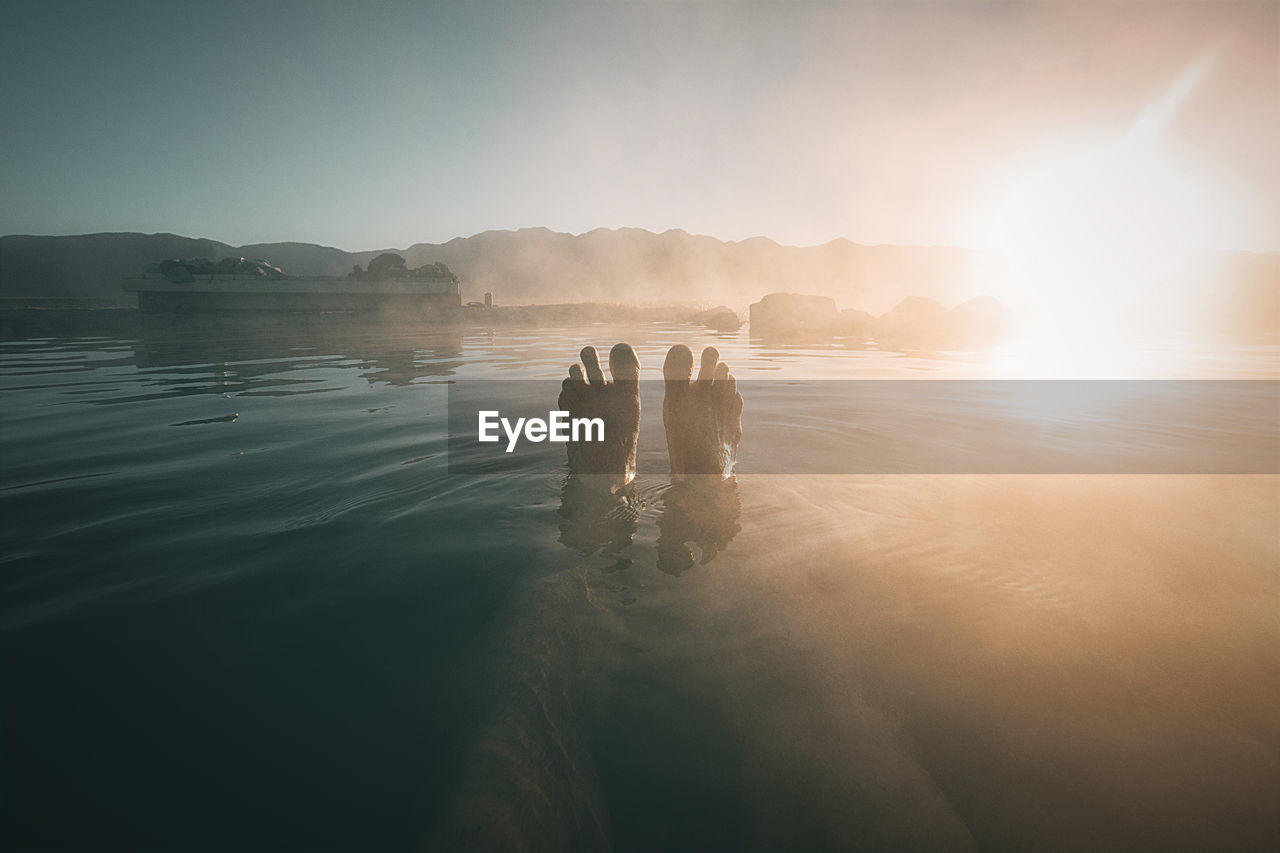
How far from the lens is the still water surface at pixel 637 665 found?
3.97ft

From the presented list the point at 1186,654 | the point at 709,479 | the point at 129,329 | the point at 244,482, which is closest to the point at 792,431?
the point at 709,479

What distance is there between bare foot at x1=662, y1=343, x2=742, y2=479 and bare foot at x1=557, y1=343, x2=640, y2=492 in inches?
10.0

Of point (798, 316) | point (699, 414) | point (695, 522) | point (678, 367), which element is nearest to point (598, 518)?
point (695, 522)

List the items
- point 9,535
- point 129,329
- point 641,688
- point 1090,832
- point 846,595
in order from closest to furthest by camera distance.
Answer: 1. point 1090,832
2. point 641,688
3. point 846,595
4. point 9,535
5. point 129,329

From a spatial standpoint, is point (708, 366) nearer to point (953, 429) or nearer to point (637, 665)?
point (637, 665)

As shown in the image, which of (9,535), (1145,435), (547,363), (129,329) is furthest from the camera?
(129,329)

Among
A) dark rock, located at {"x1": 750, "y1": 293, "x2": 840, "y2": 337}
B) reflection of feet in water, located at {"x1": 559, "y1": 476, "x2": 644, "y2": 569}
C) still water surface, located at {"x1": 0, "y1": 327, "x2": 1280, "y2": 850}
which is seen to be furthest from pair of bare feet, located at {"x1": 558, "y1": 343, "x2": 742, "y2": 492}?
dark rock, located at {"x1": 750, "y1": 293, "x2": 840, "y2": 337}

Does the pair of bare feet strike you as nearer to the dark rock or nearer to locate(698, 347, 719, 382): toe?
locate(698, 347, 719, 382): toe

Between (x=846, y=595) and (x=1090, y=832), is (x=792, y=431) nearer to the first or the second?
(x=846, y=595)

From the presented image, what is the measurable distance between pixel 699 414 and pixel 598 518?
3.42ft

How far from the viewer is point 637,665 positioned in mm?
1696

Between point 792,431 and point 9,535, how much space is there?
5.44 metres

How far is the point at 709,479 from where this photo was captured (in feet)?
11.2

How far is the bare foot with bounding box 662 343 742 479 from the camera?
3.46 m
